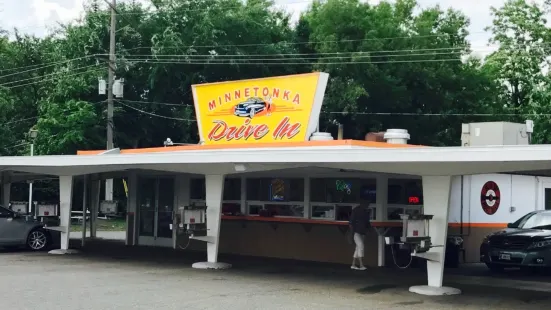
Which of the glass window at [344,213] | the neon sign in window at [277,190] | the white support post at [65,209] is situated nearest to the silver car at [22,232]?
the white support post at [65,209]

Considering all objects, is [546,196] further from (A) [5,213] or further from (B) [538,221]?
(A) [5,213]

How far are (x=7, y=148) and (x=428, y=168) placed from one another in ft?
101

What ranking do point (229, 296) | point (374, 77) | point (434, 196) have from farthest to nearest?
point (374, 77), point (434, 196), point (229, 296)

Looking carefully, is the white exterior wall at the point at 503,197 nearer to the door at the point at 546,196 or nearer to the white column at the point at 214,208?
the door at the point at 546,196

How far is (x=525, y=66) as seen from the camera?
134 ft

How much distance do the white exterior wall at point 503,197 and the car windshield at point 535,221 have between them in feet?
4.28

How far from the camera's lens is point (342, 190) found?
1850cm

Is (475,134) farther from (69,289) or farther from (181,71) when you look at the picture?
(181,71)

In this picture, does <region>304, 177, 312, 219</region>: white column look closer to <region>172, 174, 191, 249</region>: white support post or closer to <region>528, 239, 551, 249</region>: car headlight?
<region>172, 174, 191, 249</region>: white support post

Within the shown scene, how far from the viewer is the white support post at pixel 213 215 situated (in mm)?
16609

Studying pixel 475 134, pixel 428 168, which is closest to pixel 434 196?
pixel 428 168

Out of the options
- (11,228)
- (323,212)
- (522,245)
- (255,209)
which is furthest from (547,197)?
(11,228)

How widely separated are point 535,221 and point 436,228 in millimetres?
4998

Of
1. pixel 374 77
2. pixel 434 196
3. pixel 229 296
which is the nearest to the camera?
pixel 229 296
